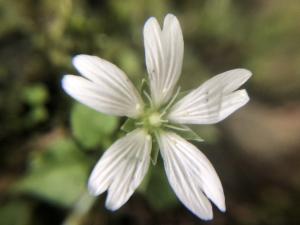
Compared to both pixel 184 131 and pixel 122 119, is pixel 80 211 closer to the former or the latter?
pixel 122 119

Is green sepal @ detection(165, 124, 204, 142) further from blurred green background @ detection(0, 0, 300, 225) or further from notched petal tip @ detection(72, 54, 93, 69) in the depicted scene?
notched petal tip @ detection(72, 54, 93, 69)

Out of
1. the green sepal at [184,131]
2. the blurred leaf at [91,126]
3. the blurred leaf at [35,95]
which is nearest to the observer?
the green sepal at [184,131]

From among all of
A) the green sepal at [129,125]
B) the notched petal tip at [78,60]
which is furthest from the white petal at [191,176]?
the notched petal tip at [78,60]

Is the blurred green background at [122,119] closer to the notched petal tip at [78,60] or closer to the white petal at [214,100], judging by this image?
the white petal at [214,100]

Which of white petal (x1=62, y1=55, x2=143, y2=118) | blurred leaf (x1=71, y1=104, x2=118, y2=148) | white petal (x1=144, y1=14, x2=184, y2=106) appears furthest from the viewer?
blurred leaf (x1=71, y1=104, x2=118, y2=148)

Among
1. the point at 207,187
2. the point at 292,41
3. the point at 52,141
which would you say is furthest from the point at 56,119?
the point at 292,41

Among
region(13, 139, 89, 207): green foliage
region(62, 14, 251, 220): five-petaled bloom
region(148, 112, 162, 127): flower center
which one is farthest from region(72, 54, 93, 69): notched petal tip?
region(13, 139, 89, 207): green foliage

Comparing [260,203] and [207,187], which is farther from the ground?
[207,187]

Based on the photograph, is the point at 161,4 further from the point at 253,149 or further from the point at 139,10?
the point at 253,149
